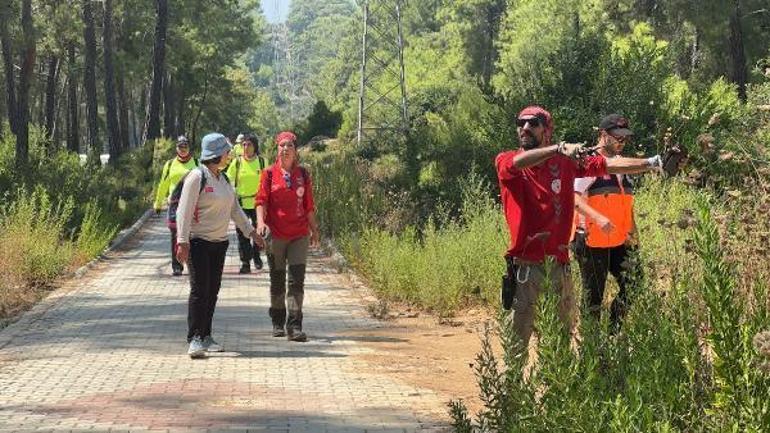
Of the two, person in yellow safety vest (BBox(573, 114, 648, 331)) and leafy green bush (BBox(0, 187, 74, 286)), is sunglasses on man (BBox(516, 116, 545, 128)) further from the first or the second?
leafy green bush (BBox(0, 187, 74, 286))

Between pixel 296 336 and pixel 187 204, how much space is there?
1.75 metres

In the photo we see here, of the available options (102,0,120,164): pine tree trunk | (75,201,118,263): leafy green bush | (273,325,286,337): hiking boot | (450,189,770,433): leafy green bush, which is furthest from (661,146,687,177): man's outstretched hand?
(102,0,120,164): pine tree trunk

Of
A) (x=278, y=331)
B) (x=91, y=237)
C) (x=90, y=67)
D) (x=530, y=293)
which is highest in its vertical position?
(x=90, y=67)

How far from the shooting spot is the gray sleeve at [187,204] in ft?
34.2

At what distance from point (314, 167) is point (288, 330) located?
1844 cm

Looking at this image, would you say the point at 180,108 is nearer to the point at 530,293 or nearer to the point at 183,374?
the point at 183,374

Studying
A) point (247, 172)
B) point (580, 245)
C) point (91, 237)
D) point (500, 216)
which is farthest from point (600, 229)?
point (91, 237)

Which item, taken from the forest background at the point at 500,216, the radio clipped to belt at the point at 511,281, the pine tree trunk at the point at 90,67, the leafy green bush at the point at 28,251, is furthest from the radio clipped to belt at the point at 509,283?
the pine tree trunk at the point at 90,67

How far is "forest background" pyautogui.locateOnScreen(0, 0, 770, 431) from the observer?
17.5ft

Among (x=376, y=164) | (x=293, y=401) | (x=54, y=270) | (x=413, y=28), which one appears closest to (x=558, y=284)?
(x=293, y=401)

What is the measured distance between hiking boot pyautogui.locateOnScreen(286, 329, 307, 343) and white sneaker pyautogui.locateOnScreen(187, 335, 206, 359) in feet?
→ 3.83

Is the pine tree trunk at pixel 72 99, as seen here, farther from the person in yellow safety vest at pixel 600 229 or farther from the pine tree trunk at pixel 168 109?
the person in yellow safety vest at pixel 600 229

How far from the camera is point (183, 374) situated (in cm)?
956

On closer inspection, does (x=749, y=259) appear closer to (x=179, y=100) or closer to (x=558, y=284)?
(x=558, y=284)
